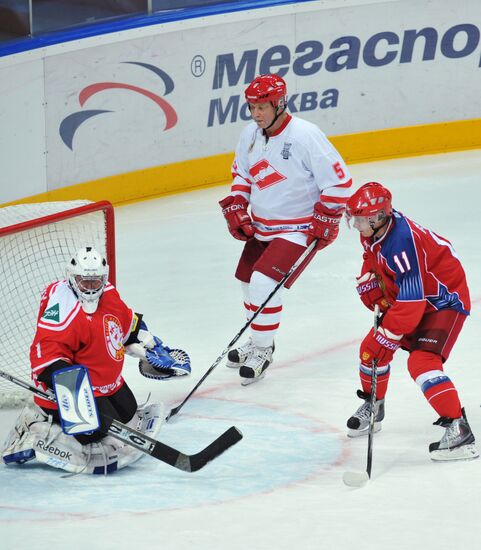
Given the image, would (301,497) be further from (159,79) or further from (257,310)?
(159,79)

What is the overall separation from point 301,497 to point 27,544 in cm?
90

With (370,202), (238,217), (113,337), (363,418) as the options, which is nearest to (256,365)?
(238,217)

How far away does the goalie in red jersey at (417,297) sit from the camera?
13.7 feet

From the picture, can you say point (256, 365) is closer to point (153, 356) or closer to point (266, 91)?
point (153, 356)

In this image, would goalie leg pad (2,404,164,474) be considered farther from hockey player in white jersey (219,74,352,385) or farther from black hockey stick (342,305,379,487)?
hockey player in white jersey (219,74,352,385)

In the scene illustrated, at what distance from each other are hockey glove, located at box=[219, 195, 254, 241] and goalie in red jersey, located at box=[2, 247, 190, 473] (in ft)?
3.30

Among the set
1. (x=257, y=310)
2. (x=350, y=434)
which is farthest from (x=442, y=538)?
(x=257, y=310)

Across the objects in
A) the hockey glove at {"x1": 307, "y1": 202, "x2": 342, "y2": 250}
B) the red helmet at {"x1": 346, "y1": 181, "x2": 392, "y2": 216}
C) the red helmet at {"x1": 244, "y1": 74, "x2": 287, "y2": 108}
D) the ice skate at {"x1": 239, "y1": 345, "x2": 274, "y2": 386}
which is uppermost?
the red helmet at {"x1": 244, "y1": 74, "x2": 287, "y2": 108}

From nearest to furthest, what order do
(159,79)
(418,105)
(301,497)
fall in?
(301,497) → (159,79) → (418,105)

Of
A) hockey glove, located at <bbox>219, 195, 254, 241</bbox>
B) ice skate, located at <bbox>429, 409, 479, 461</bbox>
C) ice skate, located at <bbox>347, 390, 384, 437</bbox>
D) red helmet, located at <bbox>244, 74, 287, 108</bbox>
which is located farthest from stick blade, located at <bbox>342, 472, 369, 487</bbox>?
→ red helmet, located at <bbox>244, 74, 287, 108</bbox>

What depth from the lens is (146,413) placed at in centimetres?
461

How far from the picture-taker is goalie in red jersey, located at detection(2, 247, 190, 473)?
4145mm

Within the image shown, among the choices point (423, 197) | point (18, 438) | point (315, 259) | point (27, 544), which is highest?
point (423, 197)

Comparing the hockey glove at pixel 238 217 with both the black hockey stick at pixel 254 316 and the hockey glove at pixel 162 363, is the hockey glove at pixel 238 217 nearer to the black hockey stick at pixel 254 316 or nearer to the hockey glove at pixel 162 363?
the black hockey stick at pixel 254 316
